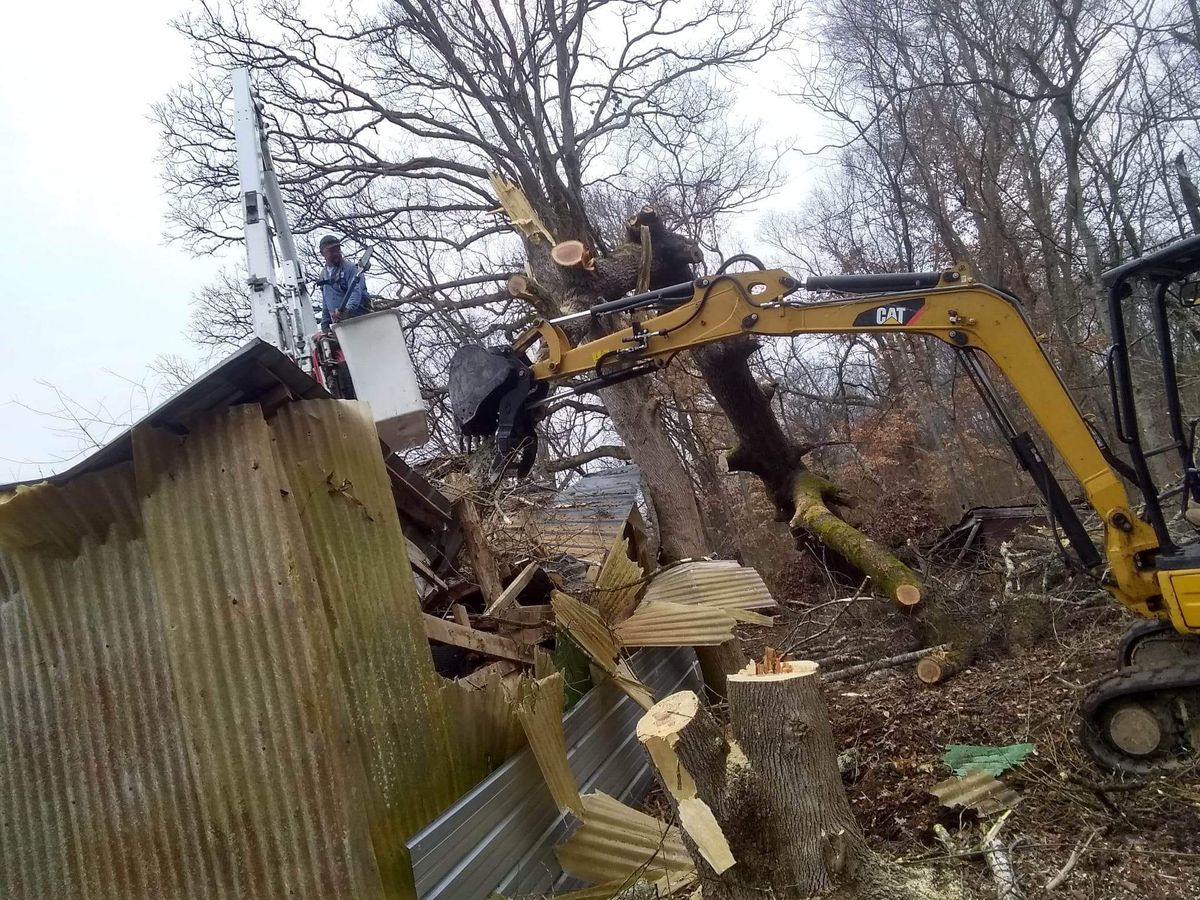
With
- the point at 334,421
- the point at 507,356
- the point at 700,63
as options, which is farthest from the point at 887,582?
the point at 700,63

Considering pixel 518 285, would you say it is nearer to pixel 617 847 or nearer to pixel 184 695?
pixel 617 847

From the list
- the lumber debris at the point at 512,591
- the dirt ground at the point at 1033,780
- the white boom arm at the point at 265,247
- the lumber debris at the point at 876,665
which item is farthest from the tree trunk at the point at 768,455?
the white boom arm at the point at 265,247

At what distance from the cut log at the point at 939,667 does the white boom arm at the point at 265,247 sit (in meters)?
5.59

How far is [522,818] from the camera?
4066mm

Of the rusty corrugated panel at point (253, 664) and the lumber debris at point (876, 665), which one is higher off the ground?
the rusty corrugated panel at point (253, 664)

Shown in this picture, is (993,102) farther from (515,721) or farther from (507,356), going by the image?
(515,721)

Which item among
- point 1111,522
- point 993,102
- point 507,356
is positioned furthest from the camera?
point 993,102

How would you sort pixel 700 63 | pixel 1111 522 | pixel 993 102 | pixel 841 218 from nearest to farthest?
pixel 1111 522, pixel 700 63, pixel 993 102, pixel 841 218

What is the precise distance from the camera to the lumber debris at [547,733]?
160 inches

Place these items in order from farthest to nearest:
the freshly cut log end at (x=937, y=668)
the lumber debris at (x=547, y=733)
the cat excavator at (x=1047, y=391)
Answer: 1. the freshly cut log end at (x=937, y=668)
2. the cat excavator at (x=1047, y=391)
3. the lumber debris at (x=547, y=733)

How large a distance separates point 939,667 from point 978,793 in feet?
8.49

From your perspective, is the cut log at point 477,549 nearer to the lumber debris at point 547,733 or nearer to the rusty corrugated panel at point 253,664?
the lumber debris at point 547,733

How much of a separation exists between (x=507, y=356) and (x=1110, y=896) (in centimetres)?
438

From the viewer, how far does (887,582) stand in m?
7.93
